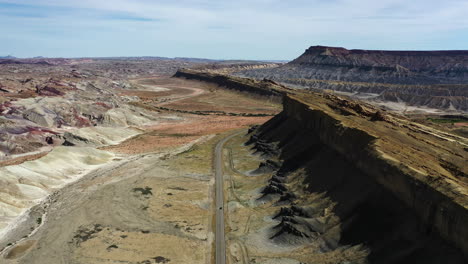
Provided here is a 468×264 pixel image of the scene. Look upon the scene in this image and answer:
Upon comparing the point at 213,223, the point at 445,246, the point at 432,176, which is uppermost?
the point at 432,176

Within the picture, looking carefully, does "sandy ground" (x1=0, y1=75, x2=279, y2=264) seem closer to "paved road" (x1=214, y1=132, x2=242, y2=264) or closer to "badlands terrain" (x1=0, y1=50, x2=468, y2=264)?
"badlands terrain" (x1=0, y1=50, x2=468, y2=264)

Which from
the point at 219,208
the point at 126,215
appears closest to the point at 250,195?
the point at 219,208

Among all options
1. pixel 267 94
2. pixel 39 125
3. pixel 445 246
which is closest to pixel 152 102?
pixel 267 94

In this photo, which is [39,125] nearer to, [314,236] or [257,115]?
[257,115]

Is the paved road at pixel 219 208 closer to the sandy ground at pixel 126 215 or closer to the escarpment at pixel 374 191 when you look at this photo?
the sandy ground at pixel 126 215

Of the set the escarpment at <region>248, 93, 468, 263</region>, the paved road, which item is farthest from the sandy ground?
the escarpment at <region>248, 93, 468, 263</region>

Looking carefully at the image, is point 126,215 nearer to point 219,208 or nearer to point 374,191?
point 219,208
